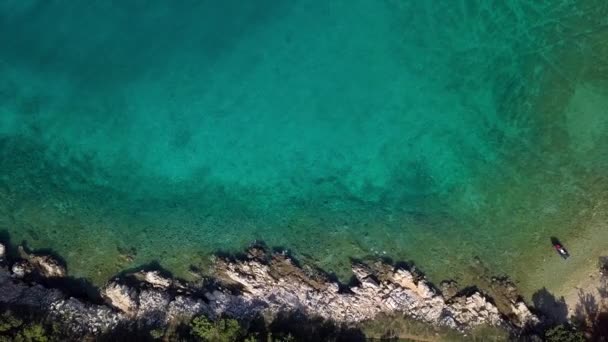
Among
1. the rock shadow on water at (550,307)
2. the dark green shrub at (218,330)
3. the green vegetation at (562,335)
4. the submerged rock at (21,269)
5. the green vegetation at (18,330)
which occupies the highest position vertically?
the rock shadow on water at (550,307)

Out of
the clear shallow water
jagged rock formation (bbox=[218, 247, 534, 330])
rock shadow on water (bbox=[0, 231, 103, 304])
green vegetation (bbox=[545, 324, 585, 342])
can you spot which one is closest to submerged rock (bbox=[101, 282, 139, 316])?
rock shadow on water (bbox=[0, 231, 103, 304])

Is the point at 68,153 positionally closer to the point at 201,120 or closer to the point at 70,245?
the point at 70,245

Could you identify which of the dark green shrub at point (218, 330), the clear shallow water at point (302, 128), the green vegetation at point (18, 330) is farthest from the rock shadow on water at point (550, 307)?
the green vegetation at point (18, 330)

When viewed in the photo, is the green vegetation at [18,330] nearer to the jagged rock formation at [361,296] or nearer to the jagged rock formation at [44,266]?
the jagged rock formation at [44,266]

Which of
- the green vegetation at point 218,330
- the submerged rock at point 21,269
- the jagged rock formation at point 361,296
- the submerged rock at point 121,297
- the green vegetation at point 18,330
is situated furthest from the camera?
the submerged rock at point 21,269

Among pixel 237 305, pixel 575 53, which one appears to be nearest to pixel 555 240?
pixel 575 53

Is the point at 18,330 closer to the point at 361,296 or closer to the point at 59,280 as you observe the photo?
the point at 59,280
